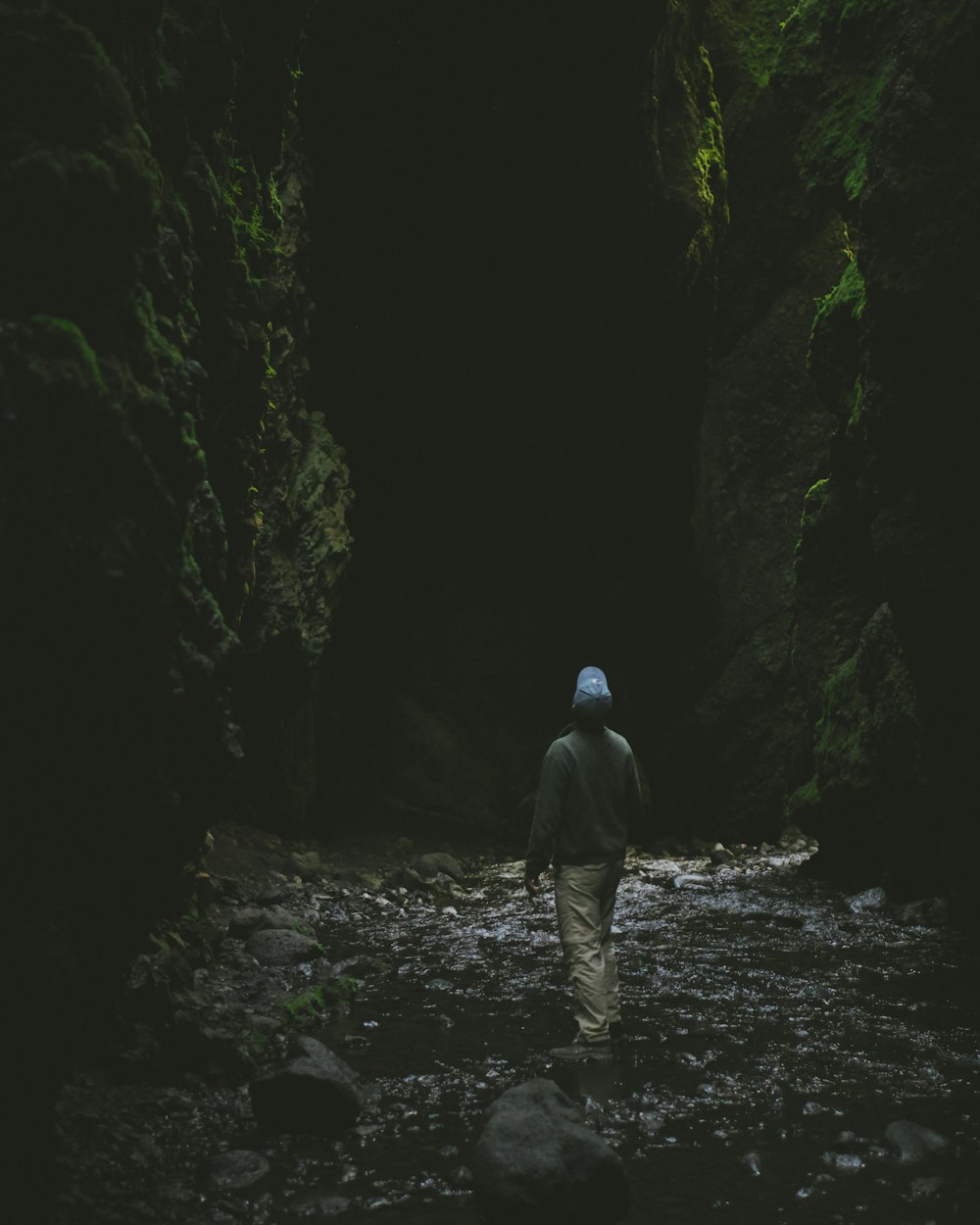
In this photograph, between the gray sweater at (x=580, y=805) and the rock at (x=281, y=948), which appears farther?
the rock at (x=281, y=948)

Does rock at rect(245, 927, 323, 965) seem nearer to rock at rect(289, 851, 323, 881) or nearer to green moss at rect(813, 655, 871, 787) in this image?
rock at rect(289, 851, 323, 881)

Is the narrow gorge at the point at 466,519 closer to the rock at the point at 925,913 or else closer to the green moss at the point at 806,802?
the rock at the point at 925,913

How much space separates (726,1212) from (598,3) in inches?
628

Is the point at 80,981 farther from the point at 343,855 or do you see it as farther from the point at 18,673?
the point at 343,855

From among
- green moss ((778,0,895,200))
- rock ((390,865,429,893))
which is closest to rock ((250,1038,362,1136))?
rock ((390,865,429,893))

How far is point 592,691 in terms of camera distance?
6566 mm

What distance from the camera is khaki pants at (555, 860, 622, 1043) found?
6.07m

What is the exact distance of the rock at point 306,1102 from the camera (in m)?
4.56

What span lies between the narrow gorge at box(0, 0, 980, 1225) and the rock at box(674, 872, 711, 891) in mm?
687

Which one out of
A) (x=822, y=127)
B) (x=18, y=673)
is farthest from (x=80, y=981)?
(x=822, y=127)

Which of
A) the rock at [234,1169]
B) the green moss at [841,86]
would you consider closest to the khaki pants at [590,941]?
the rock at [234,1169]

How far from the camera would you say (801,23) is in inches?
790

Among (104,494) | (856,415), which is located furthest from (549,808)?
(856,415)

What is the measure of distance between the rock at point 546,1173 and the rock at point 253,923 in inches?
187
